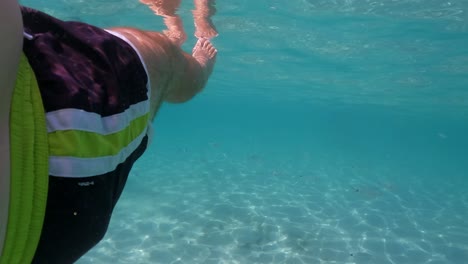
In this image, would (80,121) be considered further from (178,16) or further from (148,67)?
(178,16)

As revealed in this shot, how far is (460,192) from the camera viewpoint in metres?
22.9

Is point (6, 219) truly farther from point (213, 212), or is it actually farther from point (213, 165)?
point (213, 165)

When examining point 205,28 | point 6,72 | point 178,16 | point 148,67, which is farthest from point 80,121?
point 205,28

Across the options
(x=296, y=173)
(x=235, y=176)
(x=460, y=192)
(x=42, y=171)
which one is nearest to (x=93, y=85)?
(x=42, y=171)

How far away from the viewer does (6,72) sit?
874 millimetres

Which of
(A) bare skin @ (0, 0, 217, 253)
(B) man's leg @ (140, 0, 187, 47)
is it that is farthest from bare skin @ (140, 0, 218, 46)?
(A) bare skin @ (0, 0, 217, 253)

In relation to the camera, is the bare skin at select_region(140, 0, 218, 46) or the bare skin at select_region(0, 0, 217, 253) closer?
the bare skin at select_region(0, 0, 217, 253)

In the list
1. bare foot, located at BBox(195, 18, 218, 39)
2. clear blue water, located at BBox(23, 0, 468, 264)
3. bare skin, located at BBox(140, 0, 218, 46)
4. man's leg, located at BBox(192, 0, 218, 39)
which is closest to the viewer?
clear blue water, located at BBox(23, 0, 468, 264)

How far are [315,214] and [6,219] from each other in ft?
44.3

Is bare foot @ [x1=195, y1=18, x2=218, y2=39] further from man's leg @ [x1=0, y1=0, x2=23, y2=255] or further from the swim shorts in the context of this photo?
man's leg @ [x1=0, y1=0, x2=23, y2=255]

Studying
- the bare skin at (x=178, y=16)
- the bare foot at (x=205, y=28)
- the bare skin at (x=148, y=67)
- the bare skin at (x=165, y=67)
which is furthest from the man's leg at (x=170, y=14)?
the bare skin at (x=165, y=67)

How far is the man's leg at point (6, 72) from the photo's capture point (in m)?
0.84

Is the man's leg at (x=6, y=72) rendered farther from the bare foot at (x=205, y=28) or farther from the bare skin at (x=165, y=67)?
the bare foot at (x=205, y=28)

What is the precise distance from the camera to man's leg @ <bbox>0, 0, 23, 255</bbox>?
84cm
